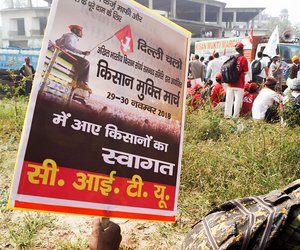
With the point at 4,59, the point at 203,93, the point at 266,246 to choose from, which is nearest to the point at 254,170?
the point at 266,246

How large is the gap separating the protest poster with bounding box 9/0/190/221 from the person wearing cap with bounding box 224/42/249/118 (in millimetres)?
4026

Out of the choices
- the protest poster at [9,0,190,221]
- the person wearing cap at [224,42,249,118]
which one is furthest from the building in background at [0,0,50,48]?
the protest poster at [9,0,190,221]

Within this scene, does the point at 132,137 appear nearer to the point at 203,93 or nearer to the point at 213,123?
the point at 213,123

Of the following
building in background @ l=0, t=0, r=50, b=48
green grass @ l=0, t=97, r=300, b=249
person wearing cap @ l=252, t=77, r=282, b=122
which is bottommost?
green grass @ l=0, t=97, r=300, b=249

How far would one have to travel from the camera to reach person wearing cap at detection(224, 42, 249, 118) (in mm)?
5504

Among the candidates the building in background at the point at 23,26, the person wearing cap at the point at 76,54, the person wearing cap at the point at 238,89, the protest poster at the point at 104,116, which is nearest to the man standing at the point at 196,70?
the person wearing cap at the point at 238,89

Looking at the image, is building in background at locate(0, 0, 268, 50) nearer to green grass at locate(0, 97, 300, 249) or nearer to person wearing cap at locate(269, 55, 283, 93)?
person wearing cap at locate(269, 55, 283, 93)

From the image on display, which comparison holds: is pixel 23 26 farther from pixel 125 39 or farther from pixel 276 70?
pixel 125 39

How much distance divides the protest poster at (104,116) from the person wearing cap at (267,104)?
318 cm

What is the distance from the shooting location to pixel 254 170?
8.75 ft

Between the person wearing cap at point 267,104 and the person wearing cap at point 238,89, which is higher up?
the person wearing cap at point 238,89

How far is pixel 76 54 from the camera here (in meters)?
1.28

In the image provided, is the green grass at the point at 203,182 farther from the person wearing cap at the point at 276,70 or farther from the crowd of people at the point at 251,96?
the person wearing cap at the point at 276,70

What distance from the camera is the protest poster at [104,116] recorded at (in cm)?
121
